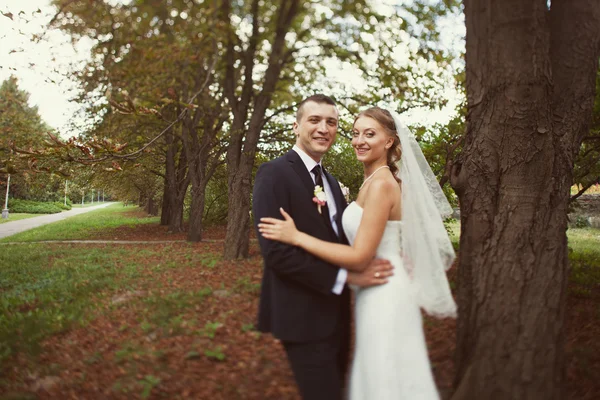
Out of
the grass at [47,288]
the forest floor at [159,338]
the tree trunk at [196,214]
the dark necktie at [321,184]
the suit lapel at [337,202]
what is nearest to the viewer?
the dark necktie at [321,184]

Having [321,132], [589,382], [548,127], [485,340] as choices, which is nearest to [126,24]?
[321,132]

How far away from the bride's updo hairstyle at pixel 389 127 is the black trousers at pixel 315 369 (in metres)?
1.25

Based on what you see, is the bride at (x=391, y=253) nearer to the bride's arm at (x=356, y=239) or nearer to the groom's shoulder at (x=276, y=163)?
the bride's arm at (x=356, y=239)

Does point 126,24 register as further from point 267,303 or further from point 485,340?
point 485,340

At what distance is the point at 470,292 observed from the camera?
323 cm

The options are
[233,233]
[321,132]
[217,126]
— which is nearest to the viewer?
[321,132]

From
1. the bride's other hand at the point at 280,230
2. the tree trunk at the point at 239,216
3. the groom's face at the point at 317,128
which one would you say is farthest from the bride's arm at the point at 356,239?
the tree trunk at the point at 239,216

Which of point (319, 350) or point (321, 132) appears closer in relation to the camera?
point (319, 350)

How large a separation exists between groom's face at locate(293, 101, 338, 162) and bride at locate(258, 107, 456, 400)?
0.31 meters

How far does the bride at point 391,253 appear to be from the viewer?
234 centimetres

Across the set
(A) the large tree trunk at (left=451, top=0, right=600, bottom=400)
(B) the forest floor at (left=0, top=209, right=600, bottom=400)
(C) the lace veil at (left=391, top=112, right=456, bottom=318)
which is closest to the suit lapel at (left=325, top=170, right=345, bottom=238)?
(C) the lace veil at (left=391, top=112, right=456, bottom=318)

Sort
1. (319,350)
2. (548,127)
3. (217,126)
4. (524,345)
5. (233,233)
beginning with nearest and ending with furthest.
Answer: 1. (319,350)
2. (524,345)
3. (548,127)
4. (233,233)
5. (217,126)

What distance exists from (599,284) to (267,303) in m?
7.27

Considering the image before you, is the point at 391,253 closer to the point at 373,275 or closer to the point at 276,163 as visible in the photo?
the point at 373,275
